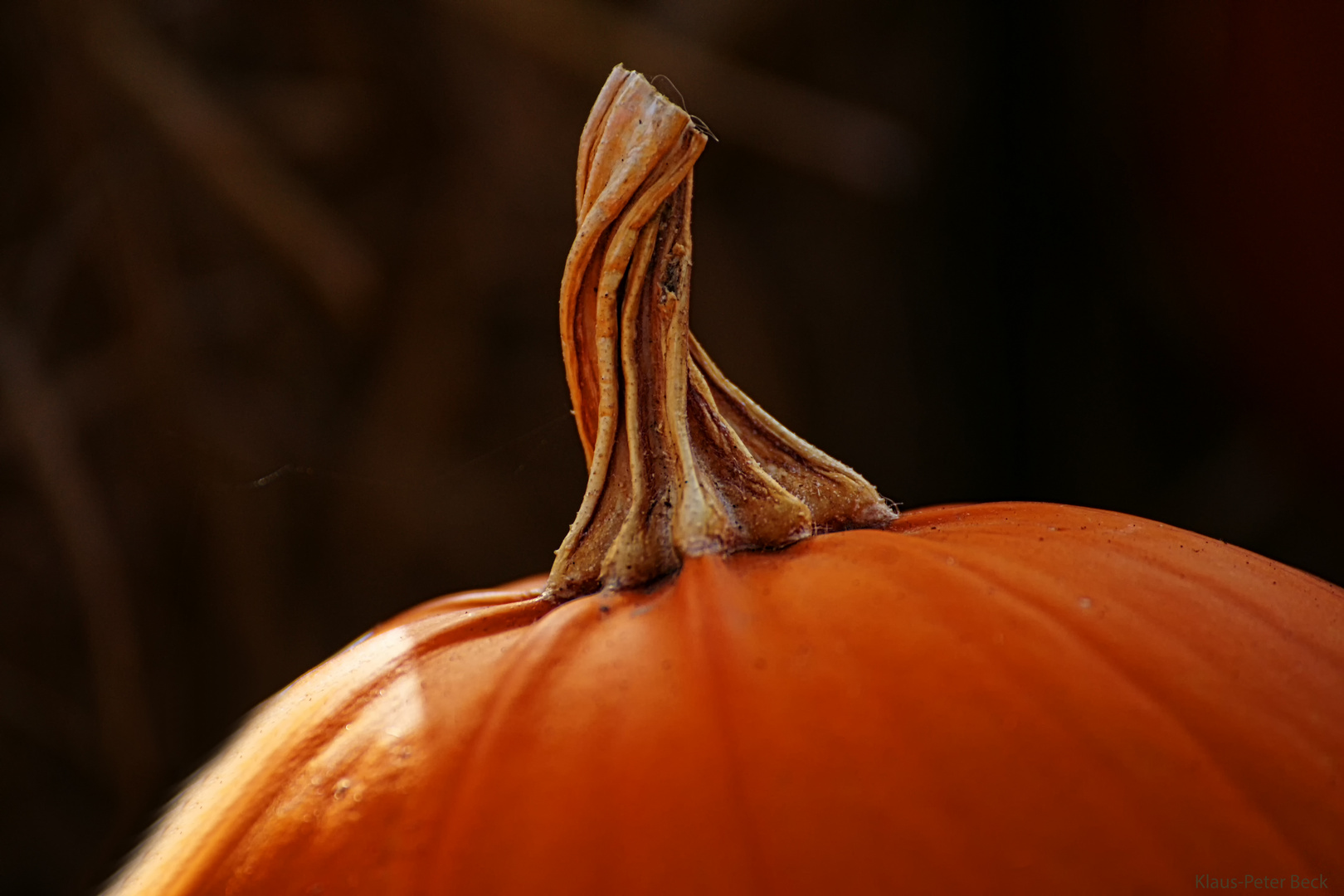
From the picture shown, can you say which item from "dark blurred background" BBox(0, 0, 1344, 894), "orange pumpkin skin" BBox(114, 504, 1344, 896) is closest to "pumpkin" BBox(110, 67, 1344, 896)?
"orange pumpkin skin" BBox(114, 504, 1344, 896)

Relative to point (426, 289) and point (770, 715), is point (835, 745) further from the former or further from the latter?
point (426, 289)

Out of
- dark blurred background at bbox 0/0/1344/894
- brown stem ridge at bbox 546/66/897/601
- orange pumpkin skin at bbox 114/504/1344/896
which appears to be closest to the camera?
orange pumpkin skin at bbox 114/504/1344/896

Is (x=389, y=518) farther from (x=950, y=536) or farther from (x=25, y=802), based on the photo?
(x=950, y=536)

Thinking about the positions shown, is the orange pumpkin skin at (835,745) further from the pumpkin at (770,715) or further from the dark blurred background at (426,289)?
the dark blurred background at (426,289)

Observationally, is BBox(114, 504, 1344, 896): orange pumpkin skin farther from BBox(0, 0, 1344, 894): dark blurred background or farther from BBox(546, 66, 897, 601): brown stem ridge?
BBox(0, 0, 1344, 894): dark blurred background

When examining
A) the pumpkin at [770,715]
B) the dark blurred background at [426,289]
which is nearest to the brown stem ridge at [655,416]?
the pumpkin at [770,715]

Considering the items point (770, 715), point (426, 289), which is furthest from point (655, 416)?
point (426, 289)

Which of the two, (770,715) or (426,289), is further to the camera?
(426,289)
